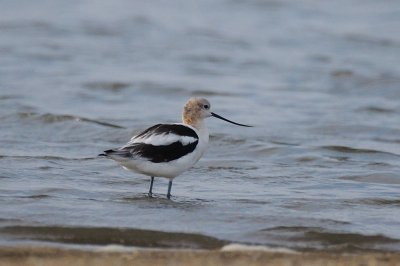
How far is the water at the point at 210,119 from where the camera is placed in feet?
25.9

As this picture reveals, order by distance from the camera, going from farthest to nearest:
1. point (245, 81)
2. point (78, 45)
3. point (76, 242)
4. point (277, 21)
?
point (277, 21), point (78, 45), point (245, 81), point (76, 242)

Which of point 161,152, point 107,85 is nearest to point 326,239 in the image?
point 161,152

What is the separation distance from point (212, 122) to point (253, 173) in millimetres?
3104

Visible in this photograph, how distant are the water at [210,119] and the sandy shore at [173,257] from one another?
0.48 metres

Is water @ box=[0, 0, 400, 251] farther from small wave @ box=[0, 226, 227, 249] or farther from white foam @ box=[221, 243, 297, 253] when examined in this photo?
white foam @ box=[221, 243, 297, 253]

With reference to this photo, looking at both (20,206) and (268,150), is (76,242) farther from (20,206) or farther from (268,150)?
(268,150)

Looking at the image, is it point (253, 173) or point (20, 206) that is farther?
point (253, 173)

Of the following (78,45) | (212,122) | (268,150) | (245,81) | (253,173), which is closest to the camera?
(253,173)

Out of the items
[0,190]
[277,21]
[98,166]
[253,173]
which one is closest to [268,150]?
[253,173]

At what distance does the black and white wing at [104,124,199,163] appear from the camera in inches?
343

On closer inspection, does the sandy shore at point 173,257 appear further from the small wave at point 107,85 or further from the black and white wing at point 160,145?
the small wave at point 107,85

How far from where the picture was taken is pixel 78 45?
19.1 m

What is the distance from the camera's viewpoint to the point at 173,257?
662 cm

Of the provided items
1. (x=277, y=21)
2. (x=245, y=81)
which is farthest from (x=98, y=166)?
(x=277, y=21)
